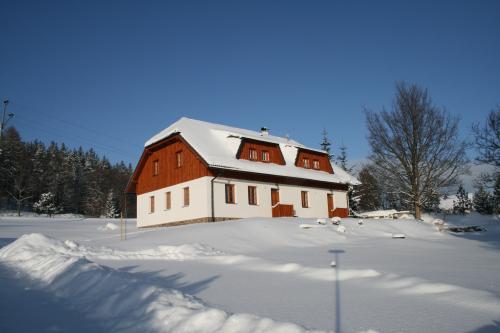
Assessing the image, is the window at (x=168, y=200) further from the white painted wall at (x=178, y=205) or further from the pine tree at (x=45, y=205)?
the pine tree at (x=45, y=205)

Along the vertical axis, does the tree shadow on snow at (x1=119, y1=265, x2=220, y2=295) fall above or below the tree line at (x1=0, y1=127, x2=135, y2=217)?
below

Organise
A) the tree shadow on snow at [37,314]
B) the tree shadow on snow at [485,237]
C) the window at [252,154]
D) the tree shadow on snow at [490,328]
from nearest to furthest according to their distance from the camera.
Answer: the tree shadow on snow at [490,328] → the tree shadow on snow at [37,314] → the tree shadow on snow at [485,237] → the window at [252,154]

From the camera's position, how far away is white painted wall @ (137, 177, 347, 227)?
23.8m

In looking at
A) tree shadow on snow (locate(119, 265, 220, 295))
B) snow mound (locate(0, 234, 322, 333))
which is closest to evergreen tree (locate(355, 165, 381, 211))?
tree shadow on snow (locate(119, 265, 220, 295))

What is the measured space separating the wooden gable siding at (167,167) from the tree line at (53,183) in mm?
20264

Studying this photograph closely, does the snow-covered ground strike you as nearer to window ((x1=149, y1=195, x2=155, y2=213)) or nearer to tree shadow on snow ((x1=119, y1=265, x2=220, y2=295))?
tree shadow on snow ((x1=119, y1=265, x2=220, y2=295))

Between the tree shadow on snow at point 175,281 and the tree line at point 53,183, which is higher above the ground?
the tree line at point 53,183

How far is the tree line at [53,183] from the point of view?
55625 millimetres

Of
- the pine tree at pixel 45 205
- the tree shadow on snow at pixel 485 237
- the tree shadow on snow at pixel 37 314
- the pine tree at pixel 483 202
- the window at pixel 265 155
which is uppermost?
the window at pixel 265 155

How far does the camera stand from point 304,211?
28.5 metres

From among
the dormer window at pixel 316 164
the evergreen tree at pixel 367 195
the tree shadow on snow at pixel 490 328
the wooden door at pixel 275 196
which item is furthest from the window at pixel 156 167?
the evergreen tree at pixel 367 195

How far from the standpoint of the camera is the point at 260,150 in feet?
90.4

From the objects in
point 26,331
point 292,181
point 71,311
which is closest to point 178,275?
point 71,311

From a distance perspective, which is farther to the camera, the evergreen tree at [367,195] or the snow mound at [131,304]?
the evergreen tree at [367,195]
